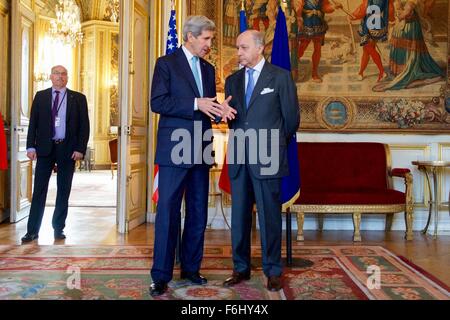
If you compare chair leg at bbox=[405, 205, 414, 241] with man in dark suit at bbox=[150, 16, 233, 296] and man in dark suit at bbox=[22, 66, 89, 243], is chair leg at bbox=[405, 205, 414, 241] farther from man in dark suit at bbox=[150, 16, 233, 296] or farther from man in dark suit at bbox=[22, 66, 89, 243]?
man in dark suit at bbox=[22, 66, 89, 243]

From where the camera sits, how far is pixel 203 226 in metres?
3.58

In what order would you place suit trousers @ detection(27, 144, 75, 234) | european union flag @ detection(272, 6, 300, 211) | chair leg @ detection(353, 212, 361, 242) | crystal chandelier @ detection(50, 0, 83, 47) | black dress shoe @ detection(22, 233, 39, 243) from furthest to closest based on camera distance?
crystal chandelier @ detection(50, 0, 83, 47) < chair leg @ detection(353, 212, 361, 242) < suit trousers @ detection(27, 144, 75, 234) < black dress shoe @ detection(22, 233, 39, 243) < european union flag @ detection(272, 6, 300, 211)

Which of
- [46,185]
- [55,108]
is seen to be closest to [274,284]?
[46,185]

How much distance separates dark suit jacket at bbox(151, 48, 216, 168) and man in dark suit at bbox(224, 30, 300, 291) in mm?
297

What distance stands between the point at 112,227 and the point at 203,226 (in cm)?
296

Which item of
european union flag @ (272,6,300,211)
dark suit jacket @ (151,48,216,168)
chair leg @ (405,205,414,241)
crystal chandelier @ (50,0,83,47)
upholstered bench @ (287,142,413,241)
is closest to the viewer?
dark suit jacket @ (151,48,216,168)

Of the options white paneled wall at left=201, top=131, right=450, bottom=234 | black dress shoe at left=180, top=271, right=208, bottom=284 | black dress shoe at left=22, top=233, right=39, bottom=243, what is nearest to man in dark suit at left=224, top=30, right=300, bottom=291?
black dress shoe at left=180, top=271, right=208, bottom=284

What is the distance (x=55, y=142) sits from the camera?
5.39m

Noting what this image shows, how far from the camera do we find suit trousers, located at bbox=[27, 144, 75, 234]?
17.5ft

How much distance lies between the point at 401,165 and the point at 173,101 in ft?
13.9

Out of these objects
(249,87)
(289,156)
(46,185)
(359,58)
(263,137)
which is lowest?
(46,185)

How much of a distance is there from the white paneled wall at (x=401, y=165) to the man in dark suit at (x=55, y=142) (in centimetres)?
188

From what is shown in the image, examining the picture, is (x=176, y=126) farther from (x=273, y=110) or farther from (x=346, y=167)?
(x=346, y=167)
